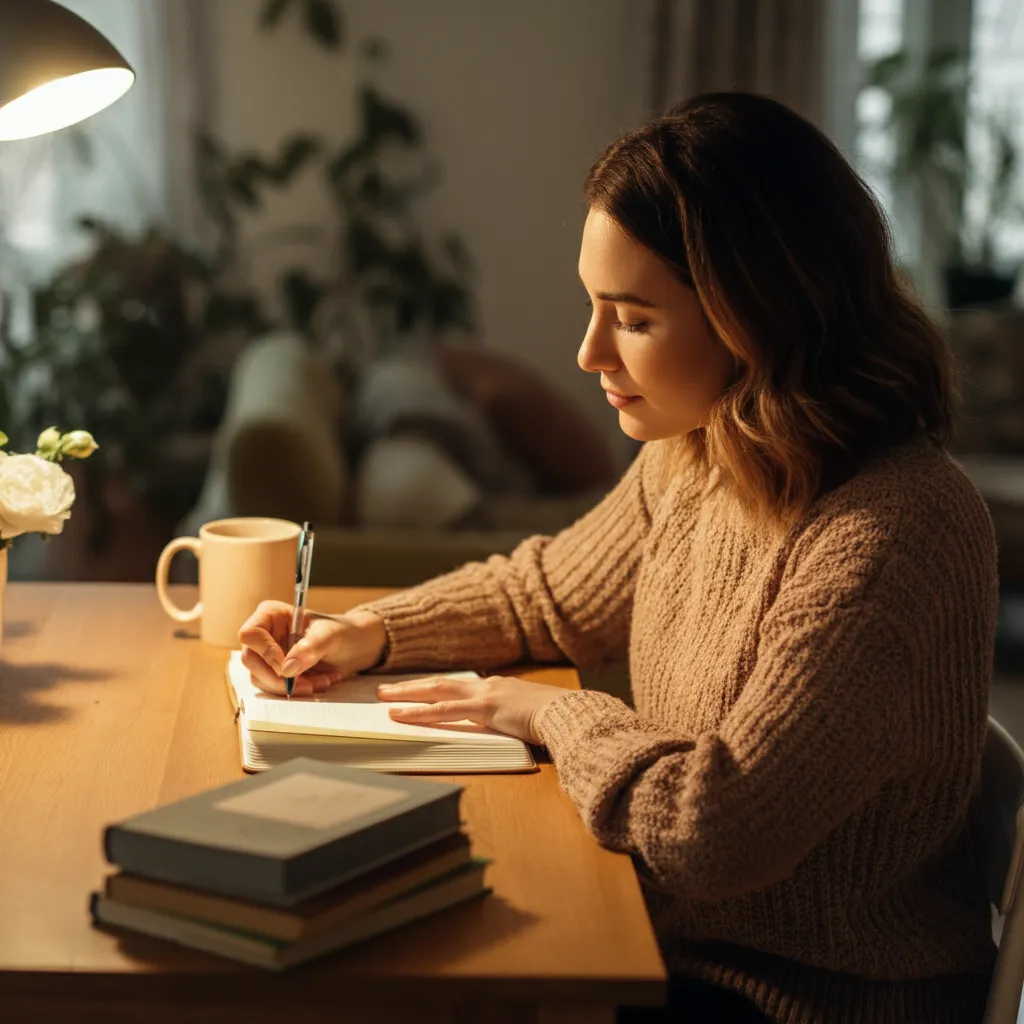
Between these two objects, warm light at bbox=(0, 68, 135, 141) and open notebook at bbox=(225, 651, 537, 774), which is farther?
warm light at bbox=(0, 68, 135, 141)

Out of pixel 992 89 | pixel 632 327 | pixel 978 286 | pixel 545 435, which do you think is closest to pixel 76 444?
pixel 632 327

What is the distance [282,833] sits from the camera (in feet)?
2.60

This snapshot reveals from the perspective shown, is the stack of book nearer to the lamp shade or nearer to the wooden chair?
the wooden chair

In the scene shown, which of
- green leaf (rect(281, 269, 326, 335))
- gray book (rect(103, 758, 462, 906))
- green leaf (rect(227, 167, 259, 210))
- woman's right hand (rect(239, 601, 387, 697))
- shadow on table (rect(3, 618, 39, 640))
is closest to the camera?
gray book (rect(103, 758, 462, 906))

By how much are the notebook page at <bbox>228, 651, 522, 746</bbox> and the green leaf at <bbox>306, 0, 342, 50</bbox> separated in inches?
137

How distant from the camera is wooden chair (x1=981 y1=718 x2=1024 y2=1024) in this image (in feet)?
3.37

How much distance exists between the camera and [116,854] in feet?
2.65

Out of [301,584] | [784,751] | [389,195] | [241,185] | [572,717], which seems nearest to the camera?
[784,751]

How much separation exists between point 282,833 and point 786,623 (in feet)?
1.32

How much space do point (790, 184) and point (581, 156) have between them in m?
3.65

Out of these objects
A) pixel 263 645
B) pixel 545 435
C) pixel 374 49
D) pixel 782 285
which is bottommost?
pixel 545 435

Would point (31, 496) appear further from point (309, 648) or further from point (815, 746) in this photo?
point (815, 746)

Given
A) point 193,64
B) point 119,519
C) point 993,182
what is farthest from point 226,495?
point 993,182

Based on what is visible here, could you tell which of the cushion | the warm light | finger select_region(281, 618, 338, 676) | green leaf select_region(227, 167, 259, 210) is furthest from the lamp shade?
green leaf select_region(227, 167, 259, 210)
